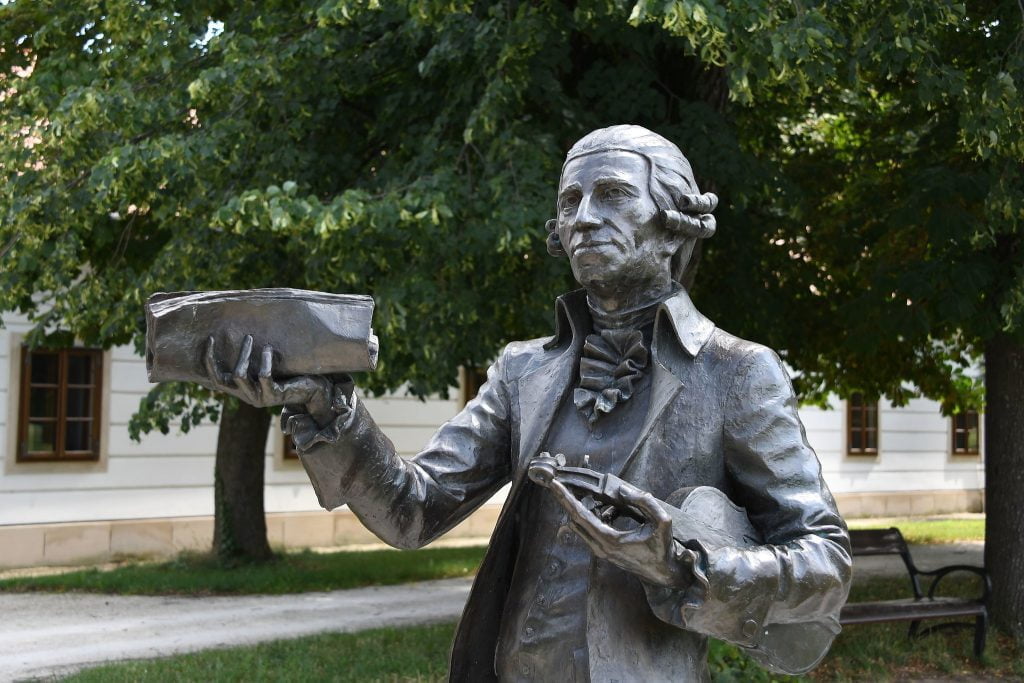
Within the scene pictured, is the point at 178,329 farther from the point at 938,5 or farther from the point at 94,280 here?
the point at 94,280

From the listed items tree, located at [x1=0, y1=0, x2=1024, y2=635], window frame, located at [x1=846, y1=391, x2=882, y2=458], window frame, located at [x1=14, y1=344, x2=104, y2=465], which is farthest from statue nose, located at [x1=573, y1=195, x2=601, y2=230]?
window frame, located at [x1=846, y1=391, x2=882, y2=458]

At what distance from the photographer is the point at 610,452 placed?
2285 mm

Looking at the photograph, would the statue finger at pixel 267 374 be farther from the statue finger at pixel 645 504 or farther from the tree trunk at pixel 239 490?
the tree trunk at pixel 239 490

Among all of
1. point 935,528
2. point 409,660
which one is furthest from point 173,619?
point 935,528

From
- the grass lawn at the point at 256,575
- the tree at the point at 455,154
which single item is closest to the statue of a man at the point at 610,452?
the tree at the point at 455,154

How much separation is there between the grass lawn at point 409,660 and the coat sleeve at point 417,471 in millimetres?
4609

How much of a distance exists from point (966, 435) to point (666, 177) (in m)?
24.8

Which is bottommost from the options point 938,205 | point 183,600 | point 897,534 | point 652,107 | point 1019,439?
point 183,600

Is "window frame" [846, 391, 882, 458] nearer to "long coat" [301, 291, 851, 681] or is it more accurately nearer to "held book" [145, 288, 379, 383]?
"long coat" [301, 291, 851, 681]

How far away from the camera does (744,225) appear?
9.41 meters

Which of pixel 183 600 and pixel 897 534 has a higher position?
pixel 897 534

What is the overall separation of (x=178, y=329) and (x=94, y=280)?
6847 millimetres

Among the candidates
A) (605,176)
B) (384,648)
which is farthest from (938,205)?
(605,176)

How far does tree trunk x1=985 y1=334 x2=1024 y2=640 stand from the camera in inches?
366
